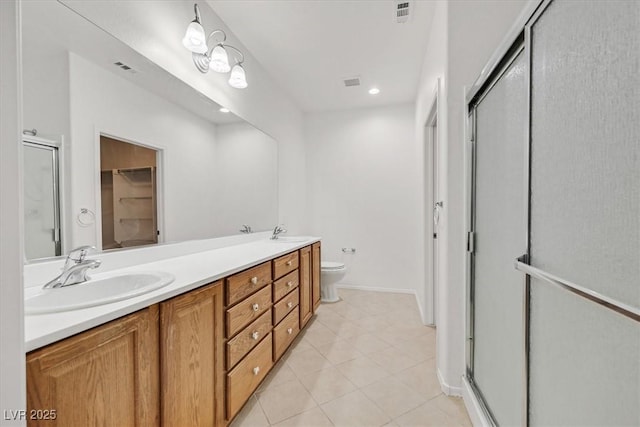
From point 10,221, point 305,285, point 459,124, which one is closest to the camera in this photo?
point 10,221

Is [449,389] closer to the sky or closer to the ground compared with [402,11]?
closer to the ground

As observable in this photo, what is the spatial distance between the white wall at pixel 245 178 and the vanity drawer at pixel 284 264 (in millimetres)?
584

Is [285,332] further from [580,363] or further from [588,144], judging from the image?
[588,144]

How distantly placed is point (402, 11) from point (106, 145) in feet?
6.86

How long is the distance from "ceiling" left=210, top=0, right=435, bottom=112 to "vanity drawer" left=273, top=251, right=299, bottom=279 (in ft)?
5.62

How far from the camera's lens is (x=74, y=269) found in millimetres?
1073

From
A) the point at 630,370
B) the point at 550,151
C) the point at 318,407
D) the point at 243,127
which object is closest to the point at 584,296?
the point at 630,370

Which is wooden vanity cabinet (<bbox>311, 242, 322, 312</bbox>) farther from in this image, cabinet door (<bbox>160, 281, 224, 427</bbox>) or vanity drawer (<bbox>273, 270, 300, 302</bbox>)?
cabinet door (<bbox>160, 281, 224, 427</bbox>)

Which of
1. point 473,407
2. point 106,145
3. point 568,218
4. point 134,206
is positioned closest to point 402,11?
point 568,218

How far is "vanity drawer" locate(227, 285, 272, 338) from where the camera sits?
1.36 meters

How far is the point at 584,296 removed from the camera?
66 centimetres

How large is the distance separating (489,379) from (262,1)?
264 cm

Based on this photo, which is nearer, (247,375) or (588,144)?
(588,144)

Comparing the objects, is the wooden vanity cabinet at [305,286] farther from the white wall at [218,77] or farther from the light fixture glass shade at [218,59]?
the light fixture glass shade at [218,59]
